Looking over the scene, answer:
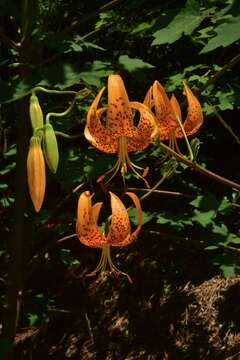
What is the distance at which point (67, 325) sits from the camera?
4.37m

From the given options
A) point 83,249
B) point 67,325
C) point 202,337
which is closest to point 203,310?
point 202,337

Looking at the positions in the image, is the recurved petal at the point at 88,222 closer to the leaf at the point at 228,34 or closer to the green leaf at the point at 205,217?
the leaf at the point at 228,34

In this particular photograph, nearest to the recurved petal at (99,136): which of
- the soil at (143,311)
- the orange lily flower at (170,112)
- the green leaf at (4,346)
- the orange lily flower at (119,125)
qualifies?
the orange lily flower at (119,125)

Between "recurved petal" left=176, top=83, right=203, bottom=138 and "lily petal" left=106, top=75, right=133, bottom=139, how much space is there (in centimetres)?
17

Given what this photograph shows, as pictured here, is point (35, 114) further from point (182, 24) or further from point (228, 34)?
point (182, 24)

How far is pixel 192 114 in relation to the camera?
58.0 inches

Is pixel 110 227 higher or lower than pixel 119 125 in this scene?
lower

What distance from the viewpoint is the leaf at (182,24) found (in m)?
1.68

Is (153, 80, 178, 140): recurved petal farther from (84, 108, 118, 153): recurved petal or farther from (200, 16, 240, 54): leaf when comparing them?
(200, 16, 240, 54): leaf

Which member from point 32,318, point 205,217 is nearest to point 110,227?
point 205,217

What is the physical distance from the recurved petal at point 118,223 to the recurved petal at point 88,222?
0.04 meters

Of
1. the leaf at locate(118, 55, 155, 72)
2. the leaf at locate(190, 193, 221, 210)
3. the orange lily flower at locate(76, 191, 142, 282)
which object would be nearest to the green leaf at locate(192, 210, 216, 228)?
the leaf at locate(190, 193, 221, 210)

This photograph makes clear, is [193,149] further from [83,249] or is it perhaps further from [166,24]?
[83,249]

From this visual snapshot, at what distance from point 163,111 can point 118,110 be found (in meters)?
0.17
